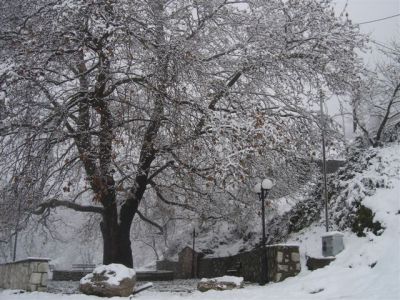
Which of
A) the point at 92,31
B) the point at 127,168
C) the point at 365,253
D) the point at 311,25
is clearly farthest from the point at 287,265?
the point at 92,31

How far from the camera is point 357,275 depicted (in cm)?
806

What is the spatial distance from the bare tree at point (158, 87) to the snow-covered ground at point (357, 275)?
2298mm

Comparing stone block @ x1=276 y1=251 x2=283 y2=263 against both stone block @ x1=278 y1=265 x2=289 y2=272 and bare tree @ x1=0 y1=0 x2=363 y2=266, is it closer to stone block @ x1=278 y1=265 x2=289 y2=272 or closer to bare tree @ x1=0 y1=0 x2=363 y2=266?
stone block @ x1=278 y1=265 x2=289 y2=272

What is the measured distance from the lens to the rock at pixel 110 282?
28.3 ft

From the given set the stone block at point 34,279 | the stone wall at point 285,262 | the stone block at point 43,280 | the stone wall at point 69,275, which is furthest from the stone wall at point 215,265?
the stone block at point 34,279

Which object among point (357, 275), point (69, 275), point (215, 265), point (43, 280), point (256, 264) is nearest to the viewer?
point (357, 275)

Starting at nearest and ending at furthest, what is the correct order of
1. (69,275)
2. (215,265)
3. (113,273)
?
1. (113,273)
2. (215,265)
3. (69,275)

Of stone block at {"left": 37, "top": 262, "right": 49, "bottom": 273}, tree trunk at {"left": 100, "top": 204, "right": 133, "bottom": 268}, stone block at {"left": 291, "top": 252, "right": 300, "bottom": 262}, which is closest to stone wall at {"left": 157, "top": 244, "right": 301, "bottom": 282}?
stone block at {"left": 291, "top": 252, "right": 300, "bottom": 262}

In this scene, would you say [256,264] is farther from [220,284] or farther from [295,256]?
[220,284]

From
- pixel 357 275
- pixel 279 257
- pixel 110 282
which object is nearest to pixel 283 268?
pixel 279 257

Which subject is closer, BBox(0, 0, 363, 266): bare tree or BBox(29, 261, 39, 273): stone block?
BBox(0, 0, 363, 266): bare tree

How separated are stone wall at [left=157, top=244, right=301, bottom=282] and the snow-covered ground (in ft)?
1.30

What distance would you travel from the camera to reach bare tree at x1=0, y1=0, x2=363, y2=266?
9.08 metres

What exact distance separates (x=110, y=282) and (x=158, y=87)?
409 cm
